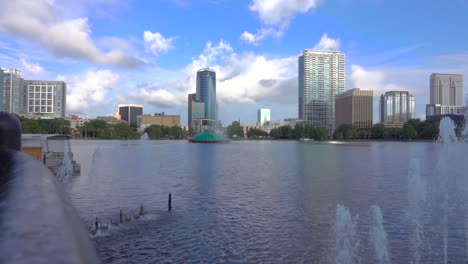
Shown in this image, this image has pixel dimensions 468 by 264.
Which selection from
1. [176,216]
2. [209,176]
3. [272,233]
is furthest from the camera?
[209,176]

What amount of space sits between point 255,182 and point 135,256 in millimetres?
25197

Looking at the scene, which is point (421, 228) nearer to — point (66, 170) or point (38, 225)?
point (38, 225)

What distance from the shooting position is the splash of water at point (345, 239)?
54.6 ft

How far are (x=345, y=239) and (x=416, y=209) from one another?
10.3 m

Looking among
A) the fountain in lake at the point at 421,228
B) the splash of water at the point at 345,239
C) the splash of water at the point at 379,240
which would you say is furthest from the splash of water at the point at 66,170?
the splash of water at the point at 379,240

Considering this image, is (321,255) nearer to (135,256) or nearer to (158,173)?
(135,256)

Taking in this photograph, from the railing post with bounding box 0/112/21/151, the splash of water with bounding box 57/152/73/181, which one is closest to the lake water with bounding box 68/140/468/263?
the splash of water with bounding box 57/152/73/181

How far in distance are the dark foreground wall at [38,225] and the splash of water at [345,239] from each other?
15755 millimetres

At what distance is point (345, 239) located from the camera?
63.1 feet

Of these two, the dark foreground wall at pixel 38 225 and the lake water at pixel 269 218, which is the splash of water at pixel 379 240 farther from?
the dark foreground wall at pixel 38 225

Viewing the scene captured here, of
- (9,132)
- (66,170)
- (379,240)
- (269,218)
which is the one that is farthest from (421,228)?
(66,170)

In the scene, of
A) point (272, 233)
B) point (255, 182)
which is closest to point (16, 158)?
point (272, 233)

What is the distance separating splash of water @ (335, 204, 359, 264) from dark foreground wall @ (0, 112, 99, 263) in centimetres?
1576

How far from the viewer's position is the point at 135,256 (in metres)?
16.5
